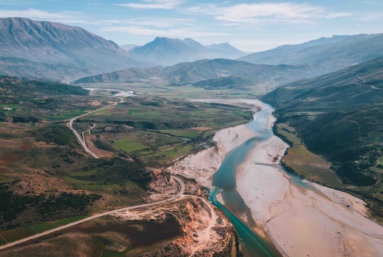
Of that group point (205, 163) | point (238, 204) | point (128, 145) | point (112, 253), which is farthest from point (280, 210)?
point (128, 145)

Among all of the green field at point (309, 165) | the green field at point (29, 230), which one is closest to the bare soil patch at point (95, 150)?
the green field at point (29, 230)

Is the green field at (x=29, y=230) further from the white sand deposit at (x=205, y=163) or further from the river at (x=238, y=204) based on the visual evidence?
the white sand deposit at (x=205, y=163)

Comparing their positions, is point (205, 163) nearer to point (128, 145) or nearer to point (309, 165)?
point (128, 145)

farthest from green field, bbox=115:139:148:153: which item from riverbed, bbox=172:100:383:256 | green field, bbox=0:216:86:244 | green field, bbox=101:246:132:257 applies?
green field, bbox=101:246:132:257

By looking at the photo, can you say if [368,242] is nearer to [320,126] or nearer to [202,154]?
[202,154]

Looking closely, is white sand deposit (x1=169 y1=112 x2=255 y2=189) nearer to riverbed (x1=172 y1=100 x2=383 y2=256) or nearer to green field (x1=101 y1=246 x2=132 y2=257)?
riverbed (x1=172 y1=100 x2=383 y2=256)
